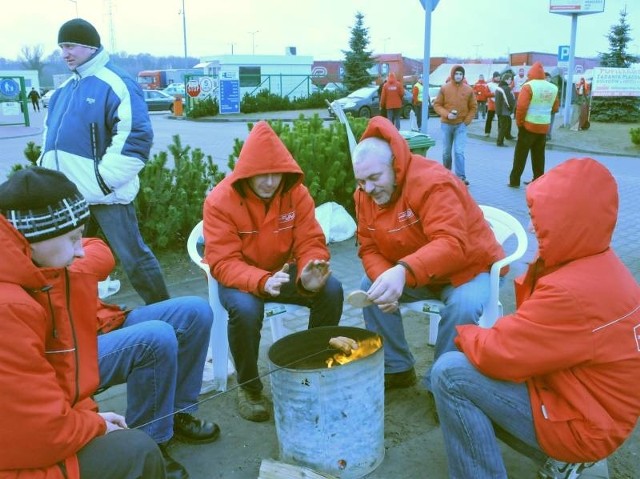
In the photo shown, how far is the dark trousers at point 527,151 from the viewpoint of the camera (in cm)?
940

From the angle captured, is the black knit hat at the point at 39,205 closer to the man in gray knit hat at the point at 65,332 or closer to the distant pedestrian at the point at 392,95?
the man in gray knit hat at the point at 65,332

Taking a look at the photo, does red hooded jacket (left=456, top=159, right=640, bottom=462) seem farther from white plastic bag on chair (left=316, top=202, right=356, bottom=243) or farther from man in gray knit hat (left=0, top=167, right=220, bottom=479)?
white plastic bag on chair (left=316, top=202, right=356, bottom=243)

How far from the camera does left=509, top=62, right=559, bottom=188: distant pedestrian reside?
928 centimetres

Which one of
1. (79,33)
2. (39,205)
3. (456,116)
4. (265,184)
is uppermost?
(79,33)

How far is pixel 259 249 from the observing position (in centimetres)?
331

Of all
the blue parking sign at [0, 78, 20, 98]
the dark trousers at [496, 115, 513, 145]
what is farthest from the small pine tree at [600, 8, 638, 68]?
the blue parking sign at [0, 78, 20, 98]

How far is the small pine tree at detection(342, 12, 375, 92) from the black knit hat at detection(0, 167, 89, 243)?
3414 cm

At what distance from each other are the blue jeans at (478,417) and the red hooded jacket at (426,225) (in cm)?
63

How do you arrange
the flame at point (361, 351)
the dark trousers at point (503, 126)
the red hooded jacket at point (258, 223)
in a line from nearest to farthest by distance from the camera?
the flame at point (361, 351) < the red hooded jacket at point (258, 223) < the dark trousers at point (503, 126)

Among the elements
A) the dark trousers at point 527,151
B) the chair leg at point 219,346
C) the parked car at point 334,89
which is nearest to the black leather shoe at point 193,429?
the chair leg at point 219,346

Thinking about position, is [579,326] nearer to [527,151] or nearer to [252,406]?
[252,406]

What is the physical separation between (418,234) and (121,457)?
1.80 metres

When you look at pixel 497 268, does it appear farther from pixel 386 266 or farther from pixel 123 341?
pixel 123 341

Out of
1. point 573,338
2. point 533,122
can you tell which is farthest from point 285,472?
point 533,122
